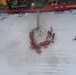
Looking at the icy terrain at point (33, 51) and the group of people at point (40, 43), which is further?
the group of people at point (40, 43)

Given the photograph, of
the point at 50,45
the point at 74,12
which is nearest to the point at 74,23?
the point at 74,12

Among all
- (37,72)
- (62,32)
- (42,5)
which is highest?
(42,5)

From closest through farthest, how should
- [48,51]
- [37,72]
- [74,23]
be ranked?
[37,72], [48,51], [74,23]

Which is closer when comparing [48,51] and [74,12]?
[48,51]

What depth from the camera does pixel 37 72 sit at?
5.37 ft

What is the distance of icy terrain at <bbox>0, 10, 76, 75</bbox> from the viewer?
166 centimetres

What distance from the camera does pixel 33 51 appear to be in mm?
1761

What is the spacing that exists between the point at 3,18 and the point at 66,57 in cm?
68

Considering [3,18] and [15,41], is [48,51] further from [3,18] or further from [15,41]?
[3,18]

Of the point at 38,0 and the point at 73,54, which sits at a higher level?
the point at 38,0

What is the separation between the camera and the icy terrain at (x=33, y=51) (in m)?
1.66

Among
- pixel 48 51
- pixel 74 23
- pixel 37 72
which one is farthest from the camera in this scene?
pixel 74 23

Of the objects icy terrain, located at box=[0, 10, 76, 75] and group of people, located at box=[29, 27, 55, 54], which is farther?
group of people, located at box=[29, 27, 55, 54]

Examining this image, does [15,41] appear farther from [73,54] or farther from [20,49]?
[73,54]
